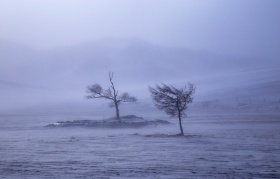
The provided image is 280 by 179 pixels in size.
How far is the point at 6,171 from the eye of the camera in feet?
52.4

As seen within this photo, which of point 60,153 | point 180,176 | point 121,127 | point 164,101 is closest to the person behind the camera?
point 180,176

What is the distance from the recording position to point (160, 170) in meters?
15.3

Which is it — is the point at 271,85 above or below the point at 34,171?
above

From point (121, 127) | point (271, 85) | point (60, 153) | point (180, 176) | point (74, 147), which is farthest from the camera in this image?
point (271, 85)

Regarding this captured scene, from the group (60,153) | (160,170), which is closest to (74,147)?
(60,153)

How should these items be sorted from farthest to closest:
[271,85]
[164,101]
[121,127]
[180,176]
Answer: [271,85], [121,127], [164,101], [180,176]

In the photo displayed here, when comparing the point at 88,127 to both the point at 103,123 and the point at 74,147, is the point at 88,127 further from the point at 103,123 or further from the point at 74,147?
the point at 74,147

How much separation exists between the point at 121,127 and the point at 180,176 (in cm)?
2997

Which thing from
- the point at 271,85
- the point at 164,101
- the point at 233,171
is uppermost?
the point at 271,85

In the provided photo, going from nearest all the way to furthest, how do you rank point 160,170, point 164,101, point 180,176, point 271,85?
point 180,176, point 160,170, point 164,101, point 271,85

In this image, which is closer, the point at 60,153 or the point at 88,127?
the point at 60,153

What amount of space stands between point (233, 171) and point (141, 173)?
3805mm

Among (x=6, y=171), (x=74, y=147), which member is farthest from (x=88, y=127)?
(x=6, y=171)

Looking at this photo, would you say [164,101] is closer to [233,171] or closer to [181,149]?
[181,149]
